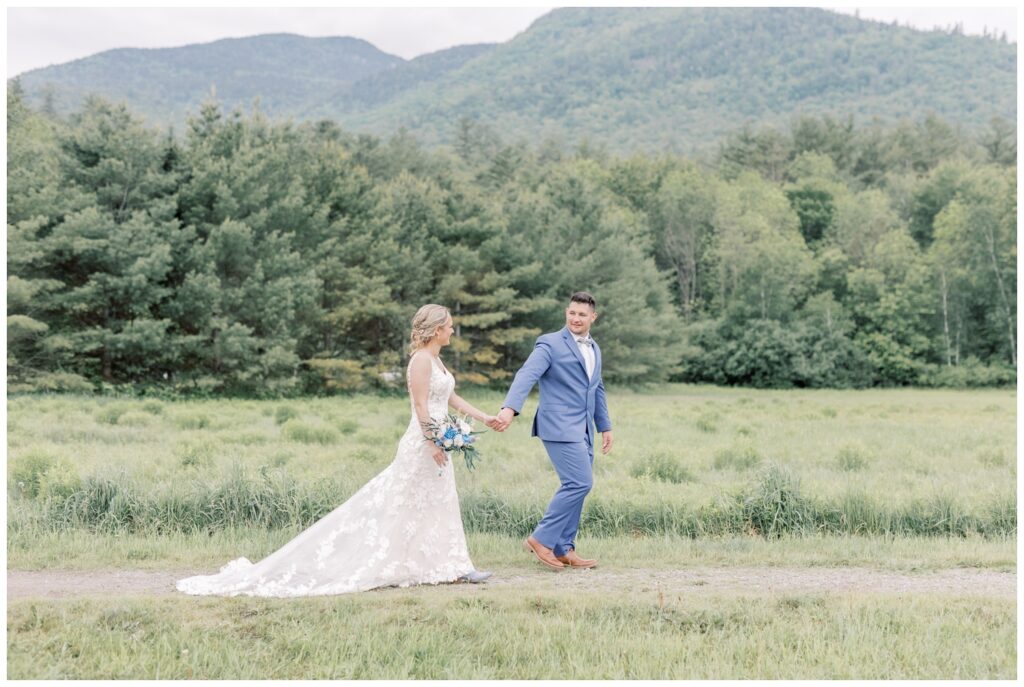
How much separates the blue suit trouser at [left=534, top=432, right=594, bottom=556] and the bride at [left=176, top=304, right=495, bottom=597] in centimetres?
75

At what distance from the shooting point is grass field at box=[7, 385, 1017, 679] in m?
5.96

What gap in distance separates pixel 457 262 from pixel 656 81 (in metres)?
128

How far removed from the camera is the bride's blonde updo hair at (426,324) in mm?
7727

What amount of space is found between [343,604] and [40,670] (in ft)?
6.44

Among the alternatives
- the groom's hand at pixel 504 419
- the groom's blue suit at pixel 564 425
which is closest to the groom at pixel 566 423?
the groom's blue suit at pixel 564 425

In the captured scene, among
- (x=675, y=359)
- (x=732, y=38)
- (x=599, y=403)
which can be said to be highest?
(x=732, y=38)

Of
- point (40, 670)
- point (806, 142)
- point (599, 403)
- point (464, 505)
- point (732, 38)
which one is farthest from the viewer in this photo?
point (732, 38)

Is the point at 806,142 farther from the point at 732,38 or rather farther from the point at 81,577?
the point at 732,38

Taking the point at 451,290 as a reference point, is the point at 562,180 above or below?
above

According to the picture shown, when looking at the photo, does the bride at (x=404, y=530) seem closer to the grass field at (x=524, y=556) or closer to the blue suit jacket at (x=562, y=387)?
the grass field at (x=524, y=556)

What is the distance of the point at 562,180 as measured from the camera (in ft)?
164

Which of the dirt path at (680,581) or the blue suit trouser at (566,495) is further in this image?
the blue suit trouser at (566,495)

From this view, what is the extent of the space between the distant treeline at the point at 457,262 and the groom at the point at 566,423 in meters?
26.9

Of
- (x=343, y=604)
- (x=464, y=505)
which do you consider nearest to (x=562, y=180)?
(x=464, y=505)
